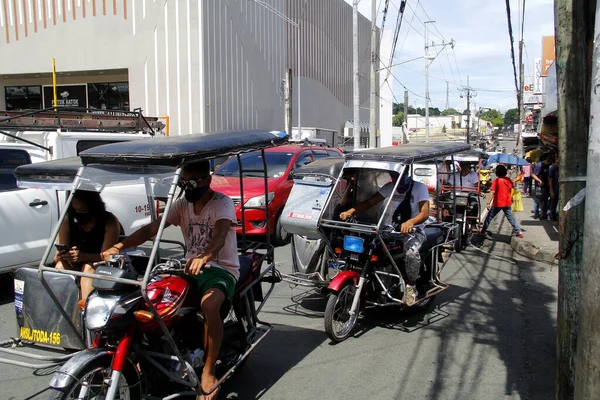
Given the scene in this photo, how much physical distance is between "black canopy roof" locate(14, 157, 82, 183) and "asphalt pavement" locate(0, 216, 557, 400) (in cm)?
140

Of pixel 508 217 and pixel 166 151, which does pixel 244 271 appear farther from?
pixel 508 217

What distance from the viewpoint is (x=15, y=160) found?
21.5 ft

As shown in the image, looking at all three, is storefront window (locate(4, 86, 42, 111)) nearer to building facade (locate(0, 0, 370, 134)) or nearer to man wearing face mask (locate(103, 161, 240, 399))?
building facade (locate(0, 0, 370, 134))

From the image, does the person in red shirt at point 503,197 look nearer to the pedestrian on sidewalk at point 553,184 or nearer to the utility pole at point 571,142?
the pedestrian on sidewalk at point 553,184

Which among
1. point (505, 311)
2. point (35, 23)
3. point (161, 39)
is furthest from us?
point (35, 23)

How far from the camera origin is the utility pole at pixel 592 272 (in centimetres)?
242

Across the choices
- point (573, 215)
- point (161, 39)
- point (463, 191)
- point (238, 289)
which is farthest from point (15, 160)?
point (161, 39)

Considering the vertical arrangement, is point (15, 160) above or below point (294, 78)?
below

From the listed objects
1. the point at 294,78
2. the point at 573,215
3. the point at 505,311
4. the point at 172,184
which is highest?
the point at 294,78

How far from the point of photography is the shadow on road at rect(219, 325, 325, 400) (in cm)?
420

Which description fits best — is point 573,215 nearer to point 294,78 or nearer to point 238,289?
point 238,289

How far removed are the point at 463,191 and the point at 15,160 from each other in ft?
27.8

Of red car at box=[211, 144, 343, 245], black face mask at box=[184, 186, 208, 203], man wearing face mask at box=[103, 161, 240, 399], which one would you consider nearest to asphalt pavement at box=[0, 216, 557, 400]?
man wearing face mask at box=[103, 161, 240, 399]

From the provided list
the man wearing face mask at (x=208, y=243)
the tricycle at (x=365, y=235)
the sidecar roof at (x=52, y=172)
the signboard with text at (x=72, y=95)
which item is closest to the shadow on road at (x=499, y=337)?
the tricycle at (x=365, y=235)
